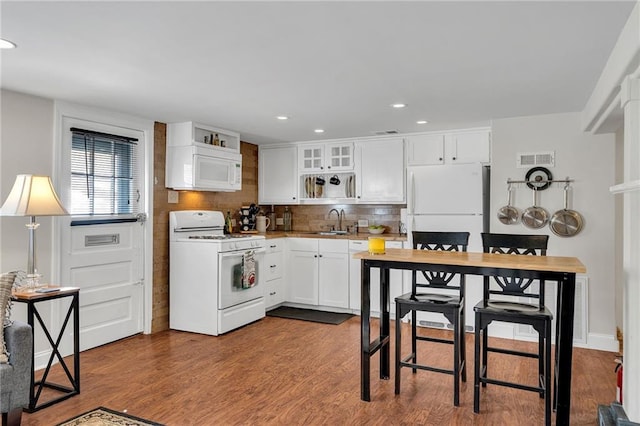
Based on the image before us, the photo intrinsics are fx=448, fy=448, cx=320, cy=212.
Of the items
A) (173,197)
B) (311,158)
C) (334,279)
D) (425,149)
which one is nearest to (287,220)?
(311,158)

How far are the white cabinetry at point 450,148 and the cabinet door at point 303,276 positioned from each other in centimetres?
170

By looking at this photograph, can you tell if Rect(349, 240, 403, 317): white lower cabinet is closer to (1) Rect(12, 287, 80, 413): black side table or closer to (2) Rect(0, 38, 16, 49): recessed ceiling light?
(1) Rect(12, 287, 80, 413): black side table

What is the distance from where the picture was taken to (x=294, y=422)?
269cm

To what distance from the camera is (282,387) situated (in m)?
3.22

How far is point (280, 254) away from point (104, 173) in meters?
2.29

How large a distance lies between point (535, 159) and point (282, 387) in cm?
315

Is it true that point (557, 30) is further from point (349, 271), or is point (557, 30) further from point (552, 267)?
point (349, 271)

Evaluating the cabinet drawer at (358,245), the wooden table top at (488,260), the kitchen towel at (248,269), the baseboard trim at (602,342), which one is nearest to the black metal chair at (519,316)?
the wooden table top at (488,260)

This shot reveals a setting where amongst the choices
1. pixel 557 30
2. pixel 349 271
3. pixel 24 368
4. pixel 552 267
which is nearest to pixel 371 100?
pixel 557 30

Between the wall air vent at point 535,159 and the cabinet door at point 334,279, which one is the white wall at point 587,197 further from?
the cabinet door at point 334,279

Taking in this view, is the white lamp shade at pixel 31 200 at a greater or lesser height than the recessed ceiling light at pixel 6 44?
lesser

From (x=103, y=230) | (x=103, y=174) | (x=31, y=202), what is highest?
(x=103, y=174)

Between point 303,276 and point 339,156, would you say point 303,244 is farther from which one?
point 339,156

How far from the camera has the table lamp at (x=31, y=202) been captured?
3.01 m
